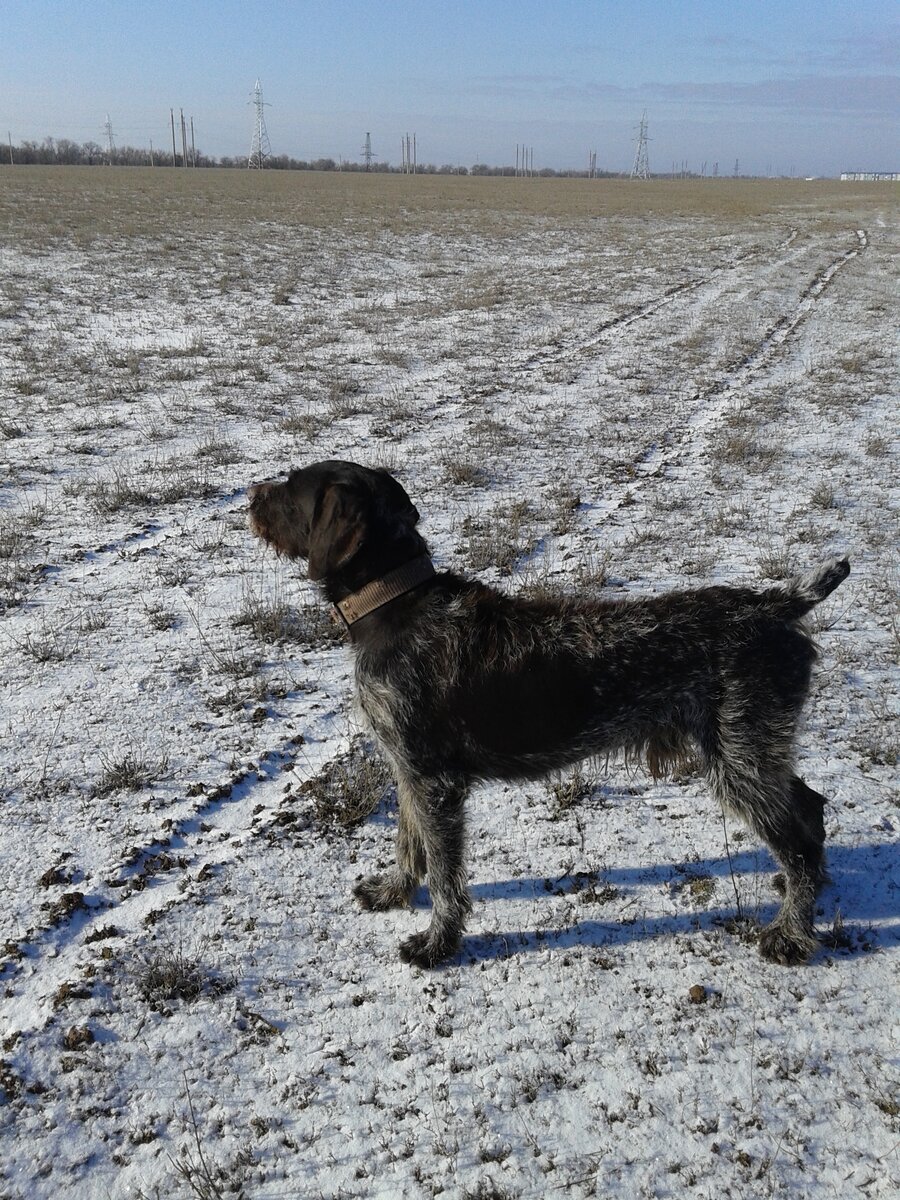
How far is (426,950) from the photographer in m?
3.32

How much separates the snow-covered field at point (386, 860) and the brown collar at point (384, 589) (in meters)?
1.13

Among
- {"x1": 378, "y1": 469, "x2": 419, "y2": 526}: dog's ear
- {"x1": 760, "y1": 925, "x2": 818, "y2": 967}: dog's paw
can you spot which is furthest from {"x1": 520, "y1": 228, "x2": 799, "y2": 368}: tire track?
{"x1": 760, "y1": 925, "x2": 818, "y2": 967}: dog's paw

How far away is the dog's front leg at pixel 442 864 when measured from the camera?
132 inches

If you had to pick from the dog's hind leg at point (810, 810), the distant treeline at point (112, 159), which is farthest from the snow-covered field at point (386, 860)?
the distant treeline at point (112, 159)

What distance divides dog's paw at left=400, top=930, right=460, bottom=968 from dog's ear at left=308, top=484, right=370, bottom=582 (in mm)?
1521

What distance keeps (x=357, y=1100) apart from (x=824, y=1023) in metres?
1.69

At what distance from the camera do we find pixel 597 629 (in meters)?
3.30

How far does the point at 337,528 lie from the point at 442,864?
142 centimetres

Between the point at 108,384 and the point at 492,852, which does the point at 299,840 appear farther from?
the point at 108,384

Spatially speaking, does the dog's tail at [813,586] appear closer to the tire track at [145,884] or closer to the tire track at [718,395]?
the tire track at [145,884]

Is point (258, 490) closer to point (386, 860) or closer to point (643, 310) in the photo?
point (386, 860)

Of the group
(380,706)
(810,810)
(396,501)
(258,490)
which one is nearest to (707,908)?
(810,810)

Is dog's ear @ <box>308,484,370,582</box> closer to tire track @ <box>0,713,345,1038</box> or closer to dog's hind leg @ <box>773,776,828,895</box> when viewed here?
tire track @ <box>0,713,345,1038</box>

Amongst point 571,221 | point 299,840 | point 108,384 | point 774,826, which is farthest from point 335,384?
point 571,221
